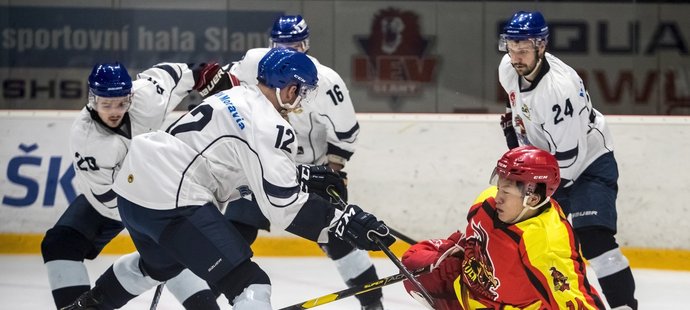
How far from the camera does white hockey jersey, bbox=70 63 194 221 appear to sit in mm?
3711

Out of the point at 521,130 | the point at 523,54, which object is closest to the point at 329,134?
the point at 521,130

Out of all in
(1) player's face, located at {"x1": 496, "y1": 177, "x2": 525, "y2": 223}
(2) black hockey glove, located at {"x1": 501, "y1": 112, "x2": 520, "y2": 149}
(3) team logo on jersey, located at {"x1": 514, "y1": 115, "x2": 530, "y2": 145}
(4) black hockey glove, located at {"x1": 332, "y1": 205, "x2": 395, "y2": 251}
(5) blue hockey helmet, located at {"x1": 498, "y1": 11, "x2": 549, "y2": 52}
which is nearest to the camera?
(1) player's face, located at {"x1": 496, "y1": 177, "x2": 525, "y2": 223}

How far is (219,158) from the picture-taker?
312cm

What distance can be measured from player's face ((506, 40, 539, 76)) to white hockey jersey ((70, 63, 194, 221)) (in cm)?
112

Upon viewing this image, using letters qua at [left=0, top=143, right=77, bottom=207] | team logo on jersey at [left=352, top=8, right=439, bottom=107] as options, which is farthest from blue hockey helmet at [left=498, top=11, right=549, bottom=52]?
team logo on jersey at [left=352, top=8, right=439, bottom=107]

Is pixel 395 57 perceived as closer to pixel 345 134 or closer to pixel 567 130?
pixel 345 134

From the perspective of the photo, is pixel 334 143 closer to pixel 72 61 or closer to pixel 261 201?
pixel 261 201

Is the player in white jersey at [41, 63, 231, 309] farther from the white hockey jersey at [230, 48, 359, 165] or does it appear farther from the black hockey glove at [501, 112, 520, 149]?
the black hockey glove at [501, 112, 520, 149]

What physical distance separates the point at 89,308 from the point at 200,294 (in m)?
0.39

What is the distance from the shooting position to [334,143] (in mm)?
4266

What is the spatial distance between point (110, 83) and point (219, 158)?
26.8 inches

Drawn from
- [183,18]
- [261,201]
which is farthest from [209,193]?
[183,18]

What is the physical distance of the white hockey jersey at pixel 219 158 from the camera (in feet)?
9.93

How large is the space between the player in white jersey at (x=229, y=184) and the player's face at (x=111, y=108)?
19.4 inches
